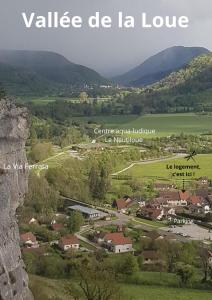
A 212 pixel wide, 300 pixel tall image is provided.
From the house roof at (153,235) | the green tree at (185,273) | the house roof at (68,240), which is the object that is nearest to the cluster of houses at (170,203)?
the house roof at (153,235)

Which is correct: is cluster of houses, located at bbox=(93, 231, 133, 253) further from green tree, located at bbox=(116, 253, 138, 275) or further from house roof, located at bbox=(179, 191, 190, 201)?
house roof, located at bbox=(179, 191, 190, 201)

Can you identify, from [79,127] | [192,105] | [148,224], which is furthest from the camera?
[192,105]

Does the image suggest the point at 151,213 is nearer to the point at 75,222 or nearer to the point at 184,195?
the point at 184,195

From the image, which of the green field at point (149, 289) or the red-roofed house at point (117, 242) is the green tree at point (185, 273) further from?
the red-roofed house at point (117, 242)

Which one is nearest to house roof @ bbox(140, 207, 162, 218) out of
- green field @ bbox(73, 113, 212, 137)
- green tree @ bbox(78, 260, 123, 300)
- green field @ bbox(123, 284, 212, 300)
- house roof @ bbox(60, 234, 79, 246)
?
house roof @ bbox(60, 234, 79, 246)

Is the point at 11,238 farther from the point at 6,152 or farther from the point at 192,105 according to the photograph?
the point at 192,105

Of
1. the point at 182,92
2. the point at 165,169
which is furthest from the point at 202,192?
the point at 182,92

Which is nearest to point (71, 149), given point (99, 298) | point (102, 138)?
point (102, 138)
